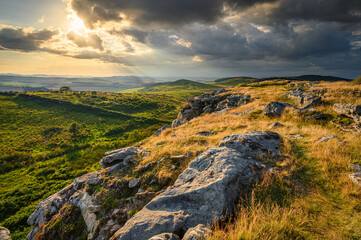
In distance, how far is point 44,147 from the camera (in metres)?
42.0

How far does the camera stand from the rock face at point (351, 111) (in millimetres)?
11248

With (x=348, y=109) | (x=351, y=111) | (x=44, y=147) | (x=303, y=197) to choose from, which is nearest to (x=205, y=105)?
(x=348, y=109)

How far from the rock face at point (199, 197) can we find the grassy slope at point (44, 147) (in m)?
18.4

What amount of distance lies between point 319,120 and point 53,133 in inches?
2810

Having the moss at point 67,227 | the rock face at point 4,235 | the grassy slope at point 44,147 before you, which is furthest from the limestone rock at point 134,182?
the grassy slope at point 44,147

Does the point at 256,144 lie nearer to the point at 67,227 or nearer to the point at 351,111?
the point at 351,111

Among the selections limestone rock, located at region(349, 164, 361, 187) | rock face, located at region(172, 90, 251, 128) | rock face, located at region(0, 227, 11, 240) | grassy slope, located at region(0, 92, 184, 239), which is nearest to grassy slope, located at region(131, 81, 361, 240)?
limestone rock, located at region(349, 164, 361, 187)

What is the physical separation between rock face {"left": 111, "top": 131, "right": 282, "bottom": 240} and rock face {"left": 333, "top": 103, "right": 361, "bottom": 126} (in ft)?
34.1

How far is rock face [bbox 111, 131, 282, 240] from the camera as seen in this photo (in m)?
5.04

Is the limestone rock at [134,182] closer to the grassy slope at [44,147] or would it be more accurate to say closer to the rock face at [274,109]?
the grassy slope at [44,147]

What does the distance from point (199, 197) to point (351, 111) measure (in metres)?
15.8

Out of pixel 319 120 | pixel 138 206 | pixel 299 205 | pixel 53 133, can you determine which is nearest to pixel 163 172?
pixel 138 206

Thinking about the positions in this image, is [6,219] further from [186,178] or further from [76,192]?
[186,178]

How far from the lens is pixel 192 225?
5.02 m
